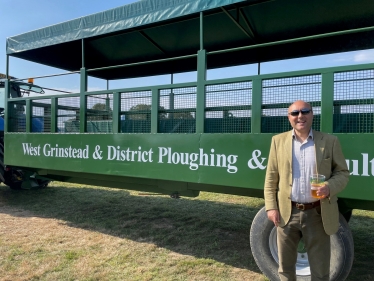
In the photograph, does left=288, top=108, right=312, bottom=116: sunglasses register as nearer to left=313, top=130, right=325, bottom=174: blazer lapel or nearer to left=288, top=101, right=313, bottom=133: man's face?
left=288, top=101, right=313, bottom=133: man's face

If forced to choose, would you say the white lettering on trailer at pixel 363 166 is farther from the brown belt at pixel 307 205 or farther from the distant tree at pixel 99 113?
the distant tree at pixel 99 113

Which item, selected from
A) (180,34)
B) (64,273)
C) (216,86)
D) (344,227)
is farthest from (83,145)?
(344,227)

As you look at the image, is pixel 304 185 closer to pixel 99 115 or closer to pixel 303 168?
pixel 303 168

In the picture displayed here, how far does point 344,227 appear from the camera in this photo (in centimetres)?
265

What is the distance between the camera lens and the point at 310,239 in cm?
219

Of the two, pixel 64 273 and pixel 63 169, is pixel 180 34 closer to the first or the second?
pixel 63 169

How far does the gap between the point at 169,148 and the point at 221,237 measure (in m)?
1.53

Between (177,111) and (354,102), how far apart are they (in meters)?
1.73

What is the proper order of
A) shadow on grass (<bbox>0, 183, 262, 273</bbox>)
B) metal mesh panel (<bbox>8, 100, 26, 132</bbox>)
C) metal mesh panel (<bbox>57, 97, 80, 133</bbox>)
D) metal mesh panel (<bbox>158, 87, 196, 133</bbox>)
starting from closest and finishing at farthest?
metal mesh panel (<bbox>158, 87, 196, 133</bbox>)
shadow on grass (<bbox>0, 183, 262, 273</bbox>)
metal mesh panel (<bbox>57, 97, 80, 133</bbox>)
metal mesh panel (<bbox>8, 100, 26, 132</bbox>)

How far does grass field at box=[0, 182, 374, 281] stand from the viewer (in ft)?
10.4

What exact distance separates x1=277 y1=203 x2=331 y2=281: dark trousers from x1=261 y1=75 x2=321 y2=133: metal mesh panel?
1.00m

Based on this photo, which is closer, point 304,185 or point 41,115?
point 304,185

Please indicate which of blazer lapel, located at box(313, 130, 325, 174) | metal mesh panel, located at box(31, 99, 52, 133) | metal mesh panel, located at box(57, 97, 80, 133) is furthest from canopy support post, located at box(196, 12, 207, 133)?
metal mesh panel, located at box(31, 99, 52, 133)

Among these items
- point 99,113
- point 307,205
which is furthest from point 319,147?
point 99,113
